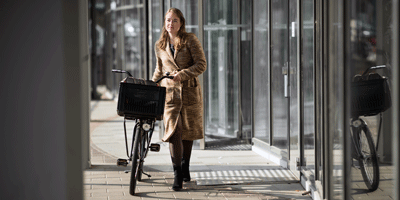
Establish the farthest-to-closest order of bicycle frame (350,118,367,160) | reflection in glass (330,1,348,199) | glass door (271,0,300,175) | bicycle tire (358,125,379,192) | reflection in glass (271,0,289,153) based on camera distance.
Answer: reflection in glass (271,0,289,153) < glass door (271,0,300,175) < reflection in glass (330,1,348,199) < bicycle frame (350,118,367,160) < bicycle tire (358,125,379,192)

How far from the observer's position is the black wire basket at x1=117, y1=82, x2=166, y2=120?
14.2ft

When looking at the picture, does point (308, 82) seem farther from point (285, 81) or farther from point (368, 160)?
point (368, 160)

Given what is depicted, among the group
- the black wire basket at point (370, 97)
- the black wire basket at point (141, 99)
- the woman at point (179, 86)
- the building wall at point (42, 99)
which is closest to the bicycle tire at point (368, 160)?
the black wire basket at point (370, 97)

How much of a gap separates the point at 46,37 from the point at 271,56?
5154 millimetres

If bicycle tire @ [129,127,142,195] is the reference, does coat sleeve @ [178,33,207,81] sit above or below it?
above

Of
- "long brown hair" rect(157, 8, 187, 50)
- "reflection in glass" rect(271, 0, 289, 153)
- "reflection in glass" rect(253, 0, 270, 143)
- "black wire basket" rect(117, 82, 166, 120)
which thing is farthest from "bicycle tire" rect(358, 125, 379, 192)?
"reflection in glass" rect(253, 0, 270, 143)

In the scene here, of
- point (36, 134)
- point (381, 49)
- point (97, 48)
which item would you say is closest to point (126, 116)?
point (381, 49)

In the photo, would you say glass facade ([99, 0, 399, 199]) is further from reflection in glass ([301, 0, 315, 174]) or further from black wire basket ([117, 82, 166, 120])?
black wire basket ([117, 82, 166, 120])

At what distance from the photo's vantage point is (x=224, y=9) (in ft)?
25.3

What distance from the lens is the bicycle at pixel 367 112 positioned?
2406mm

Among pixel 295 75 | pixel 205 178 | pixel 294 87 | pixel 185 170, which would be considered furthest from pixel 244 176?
pixel 295 75

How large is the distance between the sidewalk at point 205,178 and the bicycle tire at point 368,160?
5.79 feet

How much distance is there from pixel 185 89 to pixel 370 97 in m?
2.39

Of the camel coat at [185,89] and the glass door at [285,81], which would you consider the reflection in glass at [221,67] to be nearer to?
the glass door at [285,81]
